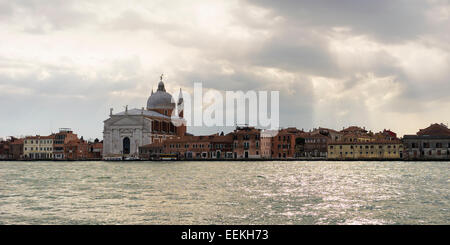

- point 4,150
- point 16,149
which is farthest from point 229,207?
point 4,150

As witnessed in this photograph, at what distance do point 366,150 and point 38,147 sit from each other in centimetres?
5839

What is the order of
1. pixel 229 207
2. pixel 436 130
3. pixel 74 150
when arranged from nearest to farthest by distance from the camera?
1. pixel 229 207
2. pixel 436 130
3. pixel 74 150

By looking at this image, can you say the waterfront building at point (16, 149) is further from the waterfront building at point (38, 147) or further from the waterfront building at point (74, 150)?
the waterfront building at point (74, 150)

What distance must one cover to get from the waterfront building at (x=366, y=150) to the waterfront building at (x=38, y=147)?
165ft

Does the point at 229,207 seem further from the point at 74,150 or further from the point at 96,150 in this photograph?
the point at 96,150

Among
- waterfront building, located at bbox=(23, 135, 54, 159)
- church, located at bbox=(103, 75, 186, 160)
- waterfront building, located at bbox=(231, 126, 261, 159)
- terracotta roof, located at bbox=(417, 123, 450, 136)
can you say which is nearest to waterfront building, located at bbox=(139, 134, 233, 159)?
waterfront building, located at bbox=(231, 126, 261, 159)

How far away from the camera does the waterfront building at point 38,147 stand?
91.9 metres

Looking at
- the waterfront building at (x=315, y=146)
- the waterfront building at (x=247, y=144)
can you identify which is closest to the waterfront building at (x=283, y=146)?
the waterfront building at (x=247, y=144)

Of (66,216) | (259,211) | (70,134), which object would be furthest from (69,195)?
(70,134)

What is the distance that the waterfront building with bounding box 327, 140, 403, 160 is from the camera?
75500mm

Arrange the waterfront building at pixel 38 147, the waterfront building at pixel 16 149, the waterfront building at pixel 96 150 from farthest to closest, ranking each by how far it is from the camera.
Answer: the waterfront building at pixel 96 150 → the waterfront building at pixel 16 149 → the waterfront building at pixel 38 147

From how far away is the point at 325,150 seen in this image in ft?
280

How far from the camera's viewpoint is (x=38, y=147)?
92.8 m
